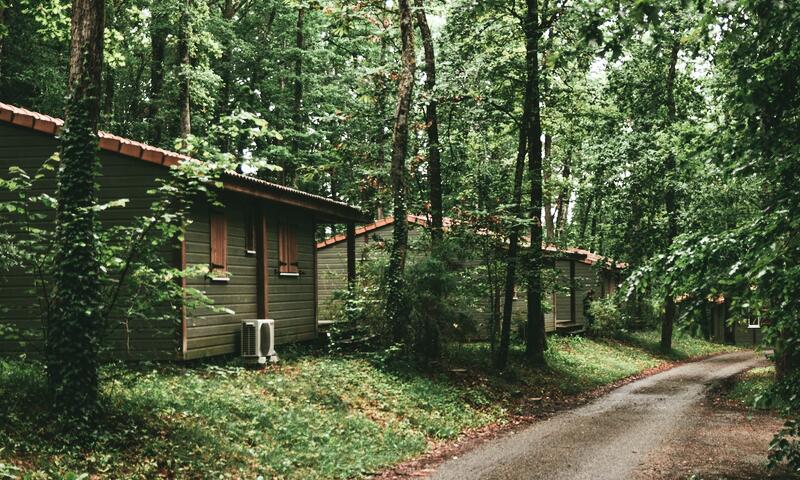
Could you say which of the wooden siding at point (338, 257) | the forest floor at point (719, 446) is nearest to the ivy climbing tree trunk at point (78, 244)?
the forest floor at point (719, 446)

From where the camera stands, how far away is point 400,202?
56.8 ft

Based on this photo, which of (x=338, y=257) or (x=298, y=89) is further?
(x=298, y=89)

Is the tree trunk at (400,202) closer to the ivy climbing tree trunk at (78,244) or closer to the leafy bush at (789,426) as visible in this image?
the ivy climbing tree trunk at (78,244)

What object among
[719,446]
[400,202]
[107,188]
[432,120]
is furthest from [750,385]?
[107,188]

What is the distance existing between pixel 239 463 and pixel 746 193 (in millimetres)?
19342

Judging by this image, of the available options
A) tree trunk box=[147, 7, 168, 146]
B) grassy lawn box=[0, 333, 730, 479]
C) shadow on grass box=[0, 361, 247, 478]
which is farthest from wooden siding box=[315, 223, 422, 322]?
shadow on grass box=[0, 361, 247, 478]

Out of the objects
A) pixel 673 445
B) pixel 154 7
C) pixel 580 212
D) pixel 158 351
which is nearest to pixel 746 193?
pixel 673 445

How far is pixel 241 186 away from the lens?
14.6 metres

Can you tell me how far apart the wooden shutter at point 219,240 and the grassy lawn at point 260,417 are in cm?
216

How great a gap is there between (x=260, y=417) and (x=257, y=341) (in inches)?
178

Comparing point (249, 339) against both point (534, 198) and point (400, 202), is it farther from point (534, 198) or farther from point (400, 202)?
point (534, 198)

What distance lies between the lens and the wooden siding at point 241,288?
564 inches

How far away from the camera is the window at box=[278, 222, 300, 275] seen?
18.4 m

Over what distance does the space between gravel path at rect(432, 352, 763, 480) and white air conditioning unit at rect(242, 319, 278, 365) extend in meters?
5.44
